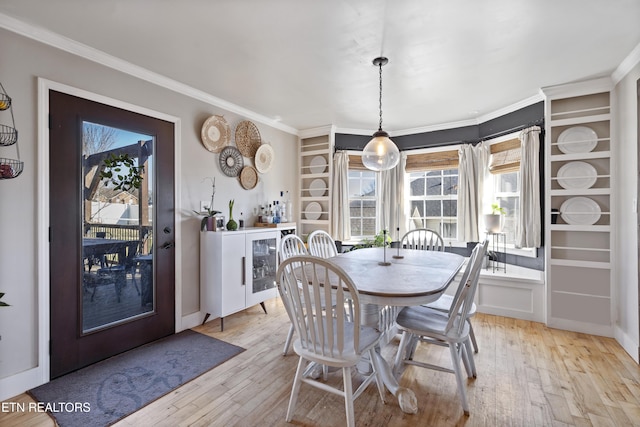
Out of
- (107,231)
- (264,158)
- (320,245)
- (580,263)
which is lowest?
(580,263)

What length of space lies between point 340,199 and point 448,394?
2.96 meters

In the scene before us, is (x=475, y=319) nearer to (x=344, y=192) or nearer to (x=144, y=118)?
(x=344, y=192)

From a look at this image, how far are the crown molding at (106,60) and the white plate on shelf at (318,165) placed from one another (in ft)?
4.52

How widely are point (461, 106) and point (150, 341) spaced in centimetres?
422

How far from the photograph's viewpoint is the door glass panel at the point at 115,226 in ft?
7.77

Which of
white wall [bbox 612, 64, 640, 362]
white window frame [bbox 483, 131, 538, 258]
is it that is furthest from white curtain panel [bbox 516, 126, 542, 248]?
white wall [bbox 612, 64, 640, 362]

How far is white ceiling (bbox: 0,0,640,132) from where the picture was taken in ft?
6.10

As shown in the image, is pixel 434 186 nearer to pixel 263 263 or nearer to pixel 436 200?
pixel 436 200

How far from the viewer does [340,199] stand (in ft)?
14.9

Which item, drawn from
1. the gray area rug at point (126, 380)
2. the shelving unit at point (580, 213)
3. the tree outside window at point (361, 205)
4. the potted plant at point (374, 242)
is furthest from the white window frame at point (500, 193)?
the gray area rug at point (126, 380)

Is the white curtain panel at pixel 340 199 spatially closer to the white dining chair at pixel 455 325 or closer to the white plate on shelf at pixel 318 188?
the white plate on shelf at pixel 318 188

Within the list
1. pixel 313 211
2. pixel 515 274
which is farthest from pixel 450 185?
pixel 313 211

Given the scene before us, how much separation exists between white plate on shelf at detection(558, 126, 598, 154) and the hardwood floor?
187 centimetres

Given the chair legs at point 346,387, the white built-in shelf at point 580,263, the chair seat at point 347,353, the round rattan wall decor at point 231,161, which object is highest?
the round rattan wall decor at point 231,161
